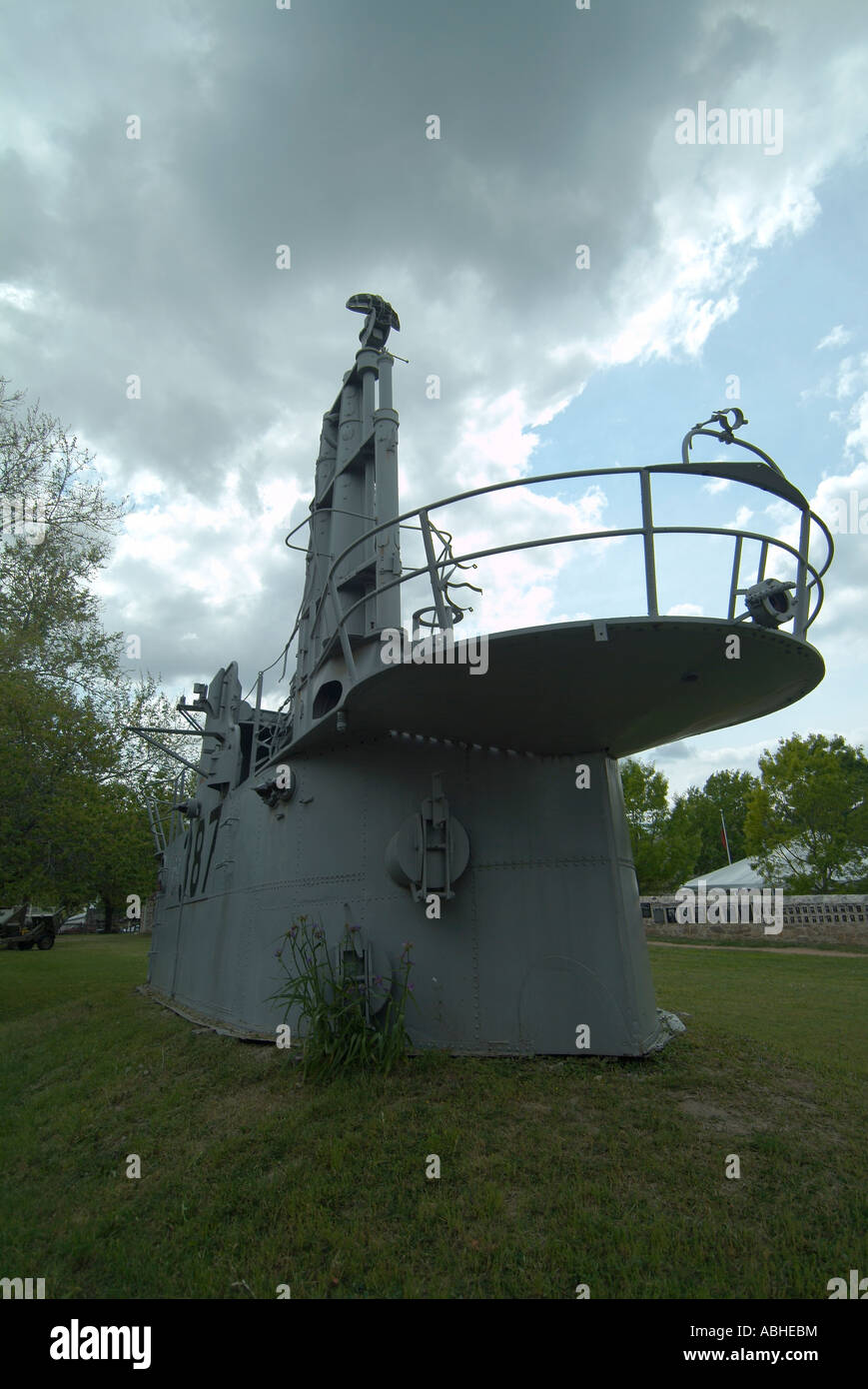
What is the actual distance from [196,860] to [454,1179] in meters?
9.49

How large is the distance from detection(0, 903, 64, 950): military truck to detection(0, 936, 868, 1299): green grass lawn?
118ft

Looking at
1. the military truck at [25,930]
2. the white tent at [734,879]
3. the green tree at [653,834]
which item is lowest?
the military truck at [25,930]

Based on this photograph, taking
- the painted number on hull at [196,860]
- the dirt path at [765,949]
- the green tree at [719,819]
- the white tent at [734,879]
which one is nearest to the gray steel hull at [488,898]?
the painted number on hull at [196,860]

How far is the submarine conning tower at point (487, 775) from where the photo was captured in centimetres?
555

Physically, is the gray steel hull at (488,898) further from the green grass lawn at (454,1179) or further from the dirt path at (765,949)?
the dirt path at (765,949)

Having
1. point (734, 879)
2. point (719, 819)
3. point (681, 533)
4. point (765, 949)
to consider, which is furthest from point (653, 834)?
point (681, 533)

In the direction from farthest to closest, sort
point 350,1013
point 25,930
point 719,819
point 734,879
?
point 719,819 → point 734,879 → point 25,930 → point 350,1013

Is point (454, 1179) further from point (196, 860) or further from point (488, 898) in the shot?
point (196, 860)

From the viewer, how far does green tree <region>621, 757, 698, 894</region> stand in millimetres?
39031

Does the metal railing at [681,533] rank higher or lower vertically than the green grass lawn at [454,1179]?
higher

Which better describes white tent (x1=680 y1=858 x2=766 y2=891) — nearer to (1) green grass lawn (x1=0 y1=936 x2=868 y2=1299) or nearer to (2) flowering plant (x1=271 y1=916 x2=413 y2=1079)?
(1) green grass lawn (x1=0 y1=936 x2=868 y2=1299)

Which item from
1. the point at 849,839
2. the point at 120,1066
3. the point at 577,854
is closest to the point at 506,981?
the point at 577,854

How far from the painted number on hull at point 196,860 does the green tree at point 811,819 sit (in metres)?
29.3

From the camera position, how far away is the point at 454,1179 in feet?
15.7
